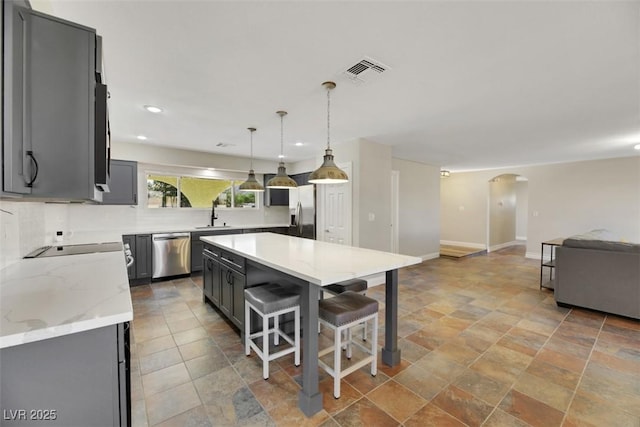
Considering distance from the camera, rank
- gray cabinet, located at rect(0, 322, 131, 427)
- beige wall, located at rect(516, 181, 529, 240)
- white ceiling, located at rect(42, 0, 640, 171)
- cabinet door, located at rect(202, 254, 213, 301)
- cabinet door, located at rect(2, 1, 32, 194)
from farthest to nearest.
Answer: beige wall, located at rect(516, 181, 529, 240), cabinet door, located at rect(202, 254, 213, 301), white ceiling, located at rect(42, 0, 640, 171), cabinet door, located at rect(2, 1, 32, 194), gray cabinet, located at rect(0, 322, 131, 427)

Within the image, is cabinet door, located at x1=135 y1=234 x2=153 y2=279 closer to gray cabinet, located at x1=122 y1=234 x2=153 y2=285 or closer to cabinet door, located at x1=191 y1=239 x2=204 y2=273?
gray cabinet, located at x1=122 y1=234 x2=153 y2=285

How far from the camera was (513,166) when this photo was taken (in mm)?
7262

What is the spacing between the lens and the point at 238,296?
272 cm

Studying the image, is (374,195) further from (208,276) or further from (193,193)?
(193,193)

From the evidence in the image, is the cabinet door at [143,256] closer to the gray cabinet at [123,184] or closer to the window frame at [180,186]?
the gray cabinet at [123,184]

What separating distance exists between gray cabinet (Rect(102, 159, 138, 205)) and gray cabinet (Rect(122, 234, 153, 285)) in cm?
63

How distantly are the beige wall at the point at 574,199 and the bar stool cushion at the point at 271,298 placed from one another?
24.3 feet

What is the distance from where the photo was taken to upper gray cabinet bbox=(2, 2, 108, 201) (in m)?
1.08

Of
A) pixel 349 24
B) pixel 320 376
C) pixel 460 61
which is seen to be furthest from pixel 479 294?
pixel 349 24

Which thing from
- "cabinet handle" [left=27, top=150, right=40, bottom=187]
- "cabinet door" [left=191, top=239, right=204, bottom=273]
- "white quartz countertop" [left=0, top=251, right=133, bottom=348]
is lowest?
"cabinet door" [left=191, top=239, right=204, bottom=273]

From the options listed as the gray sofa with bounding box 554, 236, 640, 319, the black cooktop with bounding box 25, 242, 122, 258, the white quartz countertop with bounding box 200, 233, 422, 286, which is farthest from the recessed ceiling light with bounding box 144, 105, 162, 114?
the gray sofa with bounding box 554, 236, 640, 319

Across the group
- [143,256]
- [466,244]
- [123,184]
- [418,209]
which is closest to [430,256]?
[418,209]

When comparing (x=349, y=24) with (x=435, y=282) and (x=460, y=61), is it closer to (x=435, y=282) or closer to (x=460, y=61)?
(x=460, y=61)

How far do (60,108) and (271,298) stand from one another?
1.70 m
